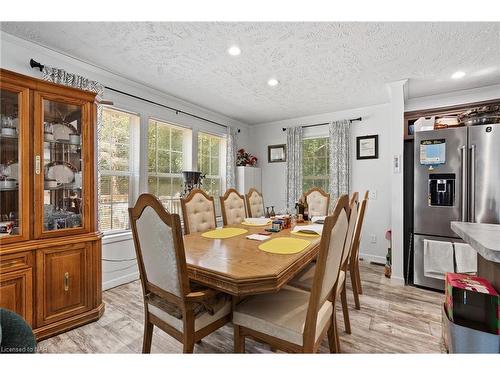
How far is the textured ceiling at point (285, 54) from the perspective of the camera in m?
1.94

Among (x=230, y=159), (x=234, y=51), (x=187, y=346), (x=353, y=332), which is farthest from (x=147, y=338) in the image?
(x=230, y=159)

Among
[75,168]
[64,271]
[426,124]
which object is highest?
[426,124]

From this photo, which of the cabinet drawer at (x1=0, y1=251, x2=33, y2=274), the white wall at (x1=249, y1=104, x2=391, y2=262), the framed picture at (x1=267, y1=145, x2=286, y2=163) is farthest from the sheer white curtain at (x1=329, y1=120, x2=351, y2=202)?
the cabinet drawer at (x1=0, y1=251, x2=33, y2=274)

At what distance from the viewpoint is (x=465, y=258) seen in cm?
256

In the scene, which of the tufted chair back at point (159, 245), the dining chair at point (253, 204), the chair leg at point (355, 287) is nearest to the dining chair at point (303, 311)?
the tufted chair back at point (159, 245)

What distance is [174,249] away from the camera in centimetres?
122

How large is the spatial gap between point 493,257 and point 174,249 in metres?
1.30

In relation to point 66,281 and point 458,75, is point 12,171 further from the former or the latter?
point 458,75

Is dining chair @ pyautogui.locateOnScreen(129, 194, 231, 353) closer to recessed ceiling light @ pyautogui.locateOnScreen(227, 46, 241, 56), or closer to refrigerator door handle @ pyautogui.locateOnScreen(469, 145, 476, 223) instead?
recessed ceiling light @ pyautogui.locateOnScreen(227, 46, 241, 56)

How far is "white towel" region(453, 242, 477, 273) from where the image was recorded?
8.34ft

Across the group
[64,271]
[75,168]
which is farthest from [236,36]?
[64,271]

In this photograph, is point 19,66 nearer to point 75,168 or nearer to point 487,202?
point 75,168

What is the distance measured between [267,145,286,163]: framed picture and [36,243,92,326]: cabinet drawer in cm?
354

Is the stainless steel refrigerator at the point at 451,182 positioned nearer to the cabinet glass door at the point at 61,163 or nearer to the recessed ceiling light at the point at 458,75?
the recessed ceiling light at the point at 458,75
